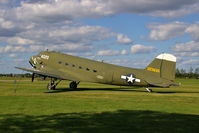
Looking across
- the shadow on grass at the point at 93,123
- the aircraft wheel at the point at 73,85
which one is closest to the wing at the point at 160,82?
the aircraft wheel at the point at 73,85

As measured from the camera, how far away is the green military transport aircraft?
28766mm

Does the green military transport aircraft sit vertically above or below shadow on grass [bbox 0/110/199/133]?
above

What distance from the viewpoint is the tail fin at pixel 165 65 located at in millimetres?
28594

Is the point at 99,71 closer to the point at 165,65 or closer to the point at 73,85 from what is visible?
the point at 73,85

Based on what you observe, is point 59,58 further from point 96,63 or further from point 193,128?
point 193,128

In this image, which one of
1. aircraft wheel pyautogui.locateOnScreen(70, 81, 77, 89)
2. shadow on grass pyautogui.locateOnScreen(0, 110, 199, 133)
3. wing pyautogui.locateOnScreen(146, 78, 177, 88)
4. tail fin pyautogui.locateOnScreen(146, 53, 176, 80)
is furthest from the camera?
aircraft wheel pyautogui.locateOnScreen(70, 81, 77, 89)

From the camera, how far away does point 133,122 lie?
10984mm

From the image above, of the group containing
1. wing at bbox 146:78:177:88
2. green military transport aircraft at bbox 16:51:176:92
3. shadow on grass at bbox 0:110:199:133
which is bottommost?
shadow on grass at bbox 0:110:199:133

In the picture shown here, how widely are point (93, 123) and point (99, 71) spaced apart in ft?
67.9

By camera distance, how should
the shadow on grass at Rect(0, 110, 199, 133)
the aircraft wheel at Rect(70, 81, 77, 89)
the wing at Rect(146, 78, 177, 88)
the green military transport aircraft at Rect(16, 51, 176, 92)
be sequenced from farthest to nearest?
the aircraft wheel at Rect(70, 81, 77, 89)
the green military transport aircraft at Rect(16, 51, 176, 92)
the wing at Rect(146, 78, 177, 88)
the shadow on grass at Rect(0, 110, 199, 133)

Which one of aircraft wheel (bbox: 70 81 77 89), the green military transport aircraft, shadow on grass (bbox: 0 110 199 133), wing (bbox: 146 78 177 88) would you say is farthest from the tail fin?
shadow on grass (bbox: 0 110 199 133)

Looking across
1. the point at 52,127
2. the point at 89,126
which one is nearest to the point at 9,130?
the point at 52,127

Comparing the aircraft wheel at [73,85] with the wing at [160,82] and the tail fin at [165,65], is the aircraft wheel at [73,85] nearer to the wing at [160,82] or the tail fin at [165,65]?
the wing at [160,82]

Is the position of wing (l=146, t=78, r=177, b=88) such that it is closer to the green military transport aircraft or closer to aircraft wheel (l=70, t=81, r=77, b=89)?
the green military transport aircraft
